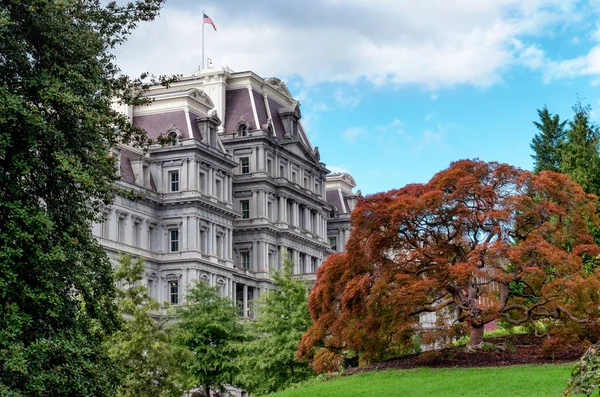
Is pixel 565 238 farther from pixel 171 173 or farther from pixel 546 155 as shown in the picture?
pixel 171 173

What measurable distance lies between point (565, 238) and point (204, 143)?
1494 inches

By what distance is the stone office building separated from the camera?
68.0m

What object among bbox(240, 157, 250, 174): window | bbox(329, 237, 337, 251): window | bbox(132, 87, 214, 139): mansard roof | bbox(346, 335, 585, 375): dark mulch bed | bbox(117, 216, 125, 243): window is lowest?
bbox(346, 335, 585, 375): dark mulch bed

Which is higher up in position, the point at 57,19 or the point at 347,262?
the point at 57,19

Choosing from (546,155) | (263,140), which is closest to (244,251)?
(263,140)

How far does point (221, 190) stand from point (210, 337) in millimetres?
21280

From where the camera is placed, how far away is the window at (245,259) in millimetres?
77812

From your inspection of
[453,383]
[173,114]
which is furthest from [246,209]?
[453,383]

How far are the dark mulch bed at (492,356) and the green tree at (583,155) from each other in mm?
11850

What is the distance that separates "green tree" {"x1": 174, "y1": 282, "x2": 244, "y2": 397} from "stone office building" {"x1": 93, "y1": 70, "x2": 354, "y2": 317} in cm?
945

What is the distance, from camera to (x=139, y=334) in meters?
37.3

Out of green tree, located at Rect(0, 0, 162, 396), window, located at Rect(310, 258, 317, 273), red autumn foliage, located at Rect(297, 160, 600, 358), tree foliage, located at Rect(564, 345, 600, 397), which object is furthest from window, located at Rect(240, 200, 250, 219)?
tree foliage, located at Rect(564, 345, 600, 397)

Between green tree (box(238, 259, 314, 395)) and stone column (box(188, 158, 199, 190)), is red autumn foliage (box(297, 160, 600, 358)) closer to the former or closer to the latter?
green tree (box(238, 259, 314, 395))

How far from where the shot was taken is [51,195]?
893 inches
